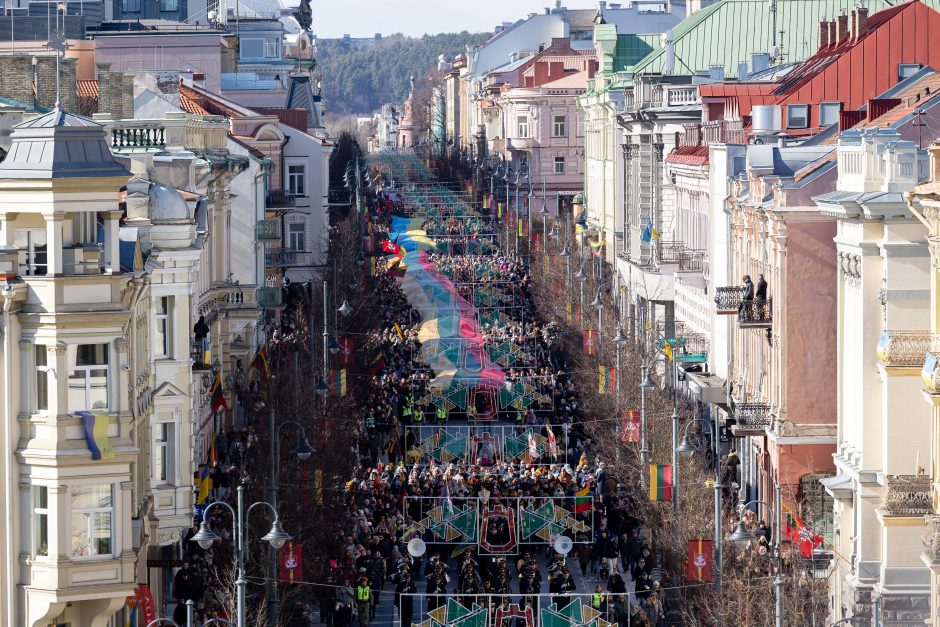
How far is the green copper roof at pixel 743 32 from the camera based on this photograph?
322 ft

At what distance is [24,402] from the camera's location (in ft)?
107

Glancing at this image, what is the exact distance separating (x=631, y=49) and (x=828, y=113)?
58192 mm

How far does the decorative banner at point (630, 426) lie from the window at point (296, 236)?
37.9 meters

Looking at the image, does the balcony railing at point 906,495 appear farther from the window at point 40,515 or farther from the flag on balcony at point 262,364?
the flag on balcony at point 262,364

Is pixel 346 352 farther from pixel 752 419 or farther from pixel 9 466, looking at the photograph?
pixel 9 466

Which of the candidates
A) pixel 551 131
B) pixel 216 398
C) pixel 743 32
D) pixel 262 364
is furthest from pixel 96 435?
pixel 551 131

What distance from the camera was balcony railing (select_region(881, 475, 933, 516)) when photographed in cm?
3984

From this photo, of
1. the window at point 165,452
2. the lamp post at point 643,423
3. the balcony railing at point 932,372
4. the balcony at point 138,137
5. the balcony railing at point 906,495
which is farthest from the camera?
the lamp post at point 643,423

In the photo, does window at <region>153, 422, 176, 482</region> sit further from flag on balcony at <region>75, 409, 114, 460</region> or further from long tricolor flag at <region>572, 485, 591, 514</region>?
long tricolor flag at <region>572, 485, 591, 514</region>

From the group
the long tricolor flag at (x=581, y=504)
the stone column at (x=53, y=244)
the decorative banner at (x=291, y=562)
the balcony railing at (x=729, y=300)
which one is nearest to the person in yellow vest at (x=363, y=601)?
the decorative banner at (x=291, y=562)

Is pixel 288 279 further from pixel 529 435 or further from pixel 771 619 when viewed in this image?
pixel 771 619

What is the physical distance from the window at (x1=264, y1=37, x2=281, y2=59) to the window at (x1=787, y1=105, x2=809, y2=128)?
253 feet

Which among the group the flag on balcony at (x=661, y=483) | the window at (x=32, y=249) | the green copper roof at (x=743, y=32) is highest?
the green copper roof at (x=743, y=32)

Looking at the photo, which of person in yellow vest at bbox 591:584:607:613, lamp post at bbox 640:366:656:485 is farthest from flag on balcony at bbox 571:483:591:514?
person in yellow vest at bbox 591:584:607:613
